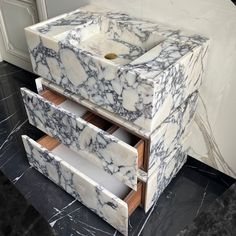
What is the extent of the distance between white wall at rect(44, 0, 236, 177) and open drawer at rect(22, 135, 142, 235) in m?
0.40

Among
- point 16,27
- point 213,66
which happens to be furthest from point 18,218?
point 16,27

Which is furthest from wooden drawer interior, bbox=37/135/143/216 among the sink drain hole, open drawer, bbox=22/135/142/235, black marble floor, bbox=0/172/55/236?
black marble floor, bbox=0/172/55/236

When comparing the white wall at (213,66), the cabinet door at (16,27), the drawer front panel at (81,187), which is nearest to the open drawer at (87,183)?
the drawer front panel at (81,187)

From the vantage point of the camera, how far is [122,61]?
118cm

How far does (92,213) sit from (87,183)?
8.9 inches

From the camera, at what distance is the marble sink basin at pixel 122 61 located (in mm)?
959

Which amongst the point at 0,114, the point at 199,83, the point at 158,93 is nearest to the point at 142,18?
the point at 199,83

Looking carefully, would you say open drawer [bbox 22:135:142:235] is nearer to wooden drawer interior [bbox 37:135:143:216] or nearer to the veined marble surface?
wooden drawer interior [bbox 37:135:143:216]

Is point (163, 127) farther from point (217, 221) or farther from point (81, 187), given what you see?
point (217, 221)

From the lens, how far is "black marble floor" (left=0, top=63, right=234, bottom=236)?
4.15ft

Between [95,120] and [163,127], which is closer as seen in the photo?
[163,127]

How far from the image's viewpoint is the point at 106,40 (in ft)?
4.27

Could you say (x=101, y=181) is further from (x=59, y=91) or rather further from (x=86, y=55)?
(x=86, y=55)

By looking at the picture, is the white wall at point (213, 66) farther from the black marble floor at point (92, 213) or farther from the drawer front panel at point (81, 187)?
the drawer front panel at point (81, 187)
